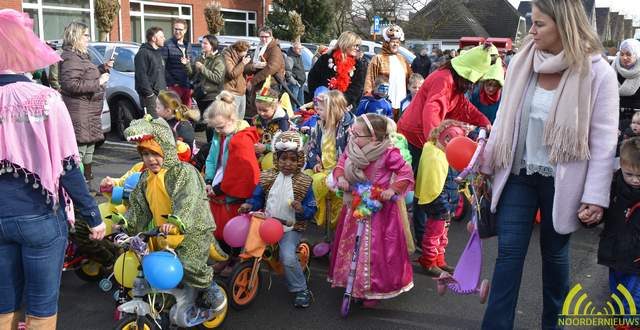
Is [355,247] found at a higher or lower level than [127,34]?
lower

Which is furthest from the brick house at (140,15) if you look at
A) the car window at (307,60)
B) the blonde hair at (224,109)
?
the blonde hair at (224,109)

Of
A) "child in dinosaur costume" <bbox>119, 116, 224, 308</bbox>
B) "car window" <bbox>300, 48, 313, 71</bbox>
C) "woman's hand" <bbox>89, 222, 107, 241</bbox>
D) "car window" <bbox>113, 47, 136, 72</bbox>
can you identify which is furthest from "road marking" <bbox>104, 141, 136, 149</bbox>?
"woman's hand" <bbox>89, 222, 107, 241</bbox>

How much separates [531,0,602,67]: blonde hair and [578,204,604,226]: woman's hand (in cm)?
69

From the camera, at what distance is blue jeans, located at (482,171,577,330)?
3131mm

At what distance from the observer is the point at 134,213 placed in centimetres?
379

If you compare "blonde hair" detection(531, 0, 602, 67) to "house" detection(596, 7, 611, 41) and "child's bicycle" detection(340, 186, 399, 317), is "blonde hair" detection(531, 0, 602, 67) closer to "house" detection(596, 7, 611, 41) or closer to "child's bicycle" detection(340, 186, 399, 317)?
"child's bicycle" detection(340, 186, 399, 317)

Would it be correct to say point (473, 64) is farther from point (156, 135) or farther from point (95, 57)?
point (95, 57)

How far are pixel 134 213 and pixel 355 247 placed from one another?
1488mm

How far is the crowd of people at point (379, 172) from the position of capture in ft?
8.87

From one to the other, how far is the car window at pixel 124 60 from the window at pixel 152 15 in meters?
13.7

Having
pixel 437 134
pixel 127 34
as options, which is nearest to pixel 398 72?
pixel 437 134

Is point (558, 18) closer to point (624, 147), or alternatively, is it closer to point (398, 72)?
point (624, 147)

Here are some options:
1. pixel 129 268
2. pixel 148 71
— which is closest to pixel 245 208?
Answer: pixel 129 268

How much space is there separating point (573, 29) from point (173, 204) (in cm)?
238
